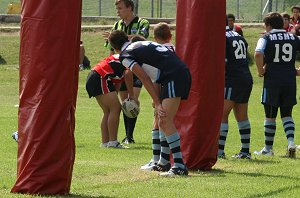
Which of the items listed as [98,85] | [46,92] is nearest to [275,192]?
[46,92]

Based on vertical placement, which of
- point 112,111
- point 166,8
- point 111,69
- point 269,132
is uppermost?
point 111,69

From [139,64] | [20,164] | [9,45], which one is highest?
[139,64]

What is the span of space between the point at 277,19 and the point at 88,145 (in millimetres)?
3533

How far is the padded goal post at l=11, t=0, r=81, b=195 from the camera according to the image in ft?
29.3

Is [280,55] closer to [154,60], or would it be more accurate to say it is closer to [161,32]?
[161,32]

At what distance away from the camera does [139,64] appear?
10.6 m

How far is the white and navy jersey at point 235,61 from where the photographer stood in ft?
43.0

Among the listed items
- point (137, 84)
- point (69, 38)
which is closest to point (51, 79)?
point (69, 38)

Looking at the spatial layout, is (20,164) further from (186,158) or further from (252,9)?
(252,9)

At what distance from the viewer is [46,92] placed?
29.5ft

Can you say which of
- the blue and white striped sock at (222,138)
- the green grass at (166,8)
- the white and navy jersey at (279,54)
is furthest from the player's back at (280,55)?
the green grass at (166,8)

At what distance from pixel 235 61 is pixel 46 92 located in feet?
15.5

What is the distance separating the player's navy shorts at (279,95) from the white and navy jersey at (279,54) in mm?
91

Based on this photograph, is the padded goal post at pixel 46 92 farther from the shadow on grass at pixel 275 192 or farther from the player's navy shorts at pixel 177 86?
the shadow on grass at pixel 275 192
